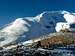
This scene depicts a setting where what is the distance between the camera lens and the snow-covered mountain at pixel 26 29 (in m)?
130

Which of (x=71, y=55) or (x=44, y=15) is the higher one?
(x=44, y=15)

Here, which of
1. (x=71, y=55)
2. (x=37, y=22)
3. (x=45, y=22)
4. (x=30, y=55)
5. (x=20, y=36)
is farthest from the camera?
(x=45, y=22)

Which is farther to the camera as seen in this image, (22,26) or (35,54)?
(22,26)

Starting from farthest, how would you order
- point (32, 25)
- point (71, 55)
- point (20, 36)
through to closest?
point (32, 25), point (20, 36), point (71, 55)

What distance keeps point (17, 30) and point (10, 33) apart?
855 cm

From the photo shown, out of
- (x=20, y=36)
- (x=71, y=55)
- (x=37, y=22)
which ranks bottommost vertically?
(x=71, y=55)

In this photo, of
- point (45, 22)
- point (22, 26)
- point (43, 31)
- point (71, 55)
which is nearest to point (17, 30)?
point (22, 26)

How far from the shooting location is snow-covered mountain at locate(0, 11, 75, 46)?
130m

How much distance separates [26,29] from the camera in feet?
496

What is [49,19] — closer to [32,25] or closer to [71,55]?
[32,25]

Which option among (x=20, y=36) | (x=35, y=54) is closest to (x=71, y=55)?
(x=35, y=54)

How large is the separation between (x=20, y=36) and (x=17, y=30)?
13.6m

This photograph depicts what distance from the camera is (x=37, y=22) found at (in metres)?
175

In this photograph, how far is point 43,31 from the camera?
168 m
